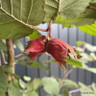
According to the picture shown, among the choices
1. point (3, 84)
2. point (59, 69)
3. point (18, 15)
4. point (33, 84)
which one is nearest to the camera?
point (18, 15)

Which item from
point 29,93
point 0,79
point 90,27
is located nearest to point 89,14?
point 90,27

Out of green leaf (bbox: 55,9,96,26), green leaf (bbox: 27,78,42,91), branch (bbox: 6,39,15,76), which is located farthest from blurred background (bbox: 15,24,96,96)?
green leaf (bbox: 55,9,96,26)

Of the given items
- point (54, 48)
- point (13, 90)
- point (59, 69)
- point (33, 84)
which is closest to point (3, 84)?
point (13, 90)

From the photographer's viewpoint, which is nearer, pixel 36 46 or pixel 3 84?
pixel 36 46

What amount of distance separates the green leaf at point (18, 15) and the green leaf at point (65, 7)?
34mm

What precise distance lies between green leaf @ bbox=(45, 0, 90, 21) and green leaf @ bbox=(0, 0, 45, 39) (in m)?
0.03


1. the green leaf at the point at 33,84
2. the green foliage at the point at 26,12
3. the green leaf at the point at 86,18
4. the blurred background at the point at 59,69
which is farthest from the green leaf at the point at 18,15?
the blurred background at the point at 59,69

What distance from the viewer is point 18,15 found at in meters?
0.18

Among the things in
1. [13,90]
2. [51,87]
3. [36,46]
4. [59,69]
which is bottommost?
[59,69]

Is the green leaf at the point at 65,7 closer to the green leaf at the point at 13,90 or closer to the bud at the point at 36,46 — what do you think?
the bud at the point at 36,46

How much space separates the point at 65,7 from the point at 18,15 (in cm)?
8

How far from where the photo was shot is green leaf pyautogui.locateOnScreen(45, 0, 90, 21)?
0.66 ft

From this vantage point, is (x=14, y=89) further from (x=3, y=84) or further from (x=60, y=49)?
(x=60, y=49)

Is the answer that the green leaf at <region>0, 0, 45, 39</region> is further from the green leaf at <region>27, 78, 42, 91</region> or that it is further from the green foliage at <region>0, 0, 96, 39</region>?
the green leaf at <region>27, 78, 42, 91</region>
